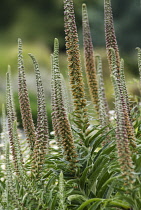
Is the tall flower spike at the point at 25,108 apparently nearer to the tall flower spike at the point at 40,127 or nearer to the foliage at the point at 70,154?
the foliage at the point at 70,154

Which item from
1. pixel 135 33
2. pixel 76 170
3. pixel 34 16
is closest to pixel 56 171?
pixel 76 170

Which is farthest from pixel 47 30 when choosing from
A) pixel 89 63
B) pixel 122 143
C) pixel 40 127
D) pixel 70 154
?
pixel 122 143

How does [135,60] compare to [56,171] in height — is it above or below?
above

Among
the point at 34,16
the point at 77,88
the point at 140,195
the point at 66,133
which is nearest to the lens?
the point at 140,195

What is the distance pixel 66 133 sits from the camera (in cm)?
236

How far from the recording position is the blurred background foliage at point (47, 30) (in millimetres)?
14039

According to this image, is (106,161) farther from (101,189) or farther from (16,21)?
(16,21)

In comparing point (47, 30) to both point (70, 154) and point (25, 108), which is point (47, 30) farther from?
point (70, 154)

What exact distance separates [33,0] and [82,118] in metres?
16.4

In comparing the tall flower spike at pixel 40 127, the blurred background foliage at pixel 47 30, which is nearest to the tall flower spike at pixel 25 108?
the tall flower spike at pixel 40 127

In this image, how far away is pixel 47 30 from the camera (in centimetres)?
1714

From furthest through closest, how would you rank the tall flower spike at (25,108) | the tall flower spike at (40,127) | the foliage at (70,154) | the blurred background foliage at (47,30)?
1. the blurred background foliage at (47,30)
2. the tall flower spike at (25,108)
3. the tall flower spike at (40,127)
4. the foliage at (70,154)

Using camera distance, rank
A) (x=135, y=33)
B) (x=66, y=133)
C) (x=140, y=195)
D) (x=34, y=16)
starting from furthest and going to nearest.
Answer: (x=34, y=16), (x=135, y=33), (x=66, y=133), (x=140, y=195)

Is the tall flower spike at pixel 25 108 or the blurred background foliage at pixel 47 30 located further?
the blurred background foliage at pixel 47 30
